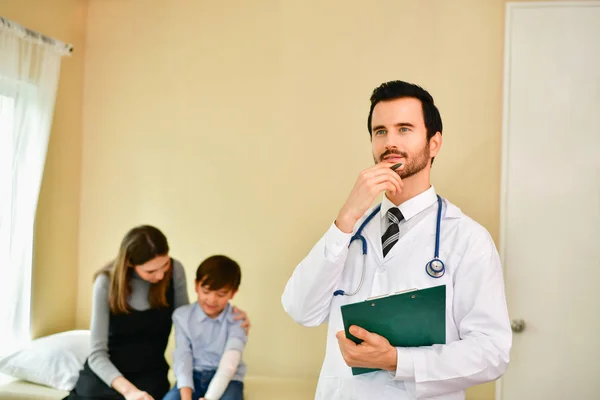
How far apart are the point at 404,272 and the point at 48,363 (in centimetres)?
199

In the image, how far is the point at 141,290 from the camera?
8.75 feet

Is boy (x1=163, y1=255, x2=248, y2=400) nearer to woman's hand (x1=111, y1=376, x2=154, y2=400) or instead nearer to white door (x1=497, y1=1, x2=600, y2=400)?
woman's hand (x1=111, y1=376, x2=154, y2=400)

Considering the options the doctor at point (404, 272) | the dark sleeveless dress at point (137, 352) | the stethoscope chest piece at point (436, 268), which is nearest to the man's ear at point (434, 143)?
the doctor at point (404, 272)

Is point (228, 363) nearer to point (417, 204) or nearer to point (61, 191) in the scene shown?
point (417, 204)

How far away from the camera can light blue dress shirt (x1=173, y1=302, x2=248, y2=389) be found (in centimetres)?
257

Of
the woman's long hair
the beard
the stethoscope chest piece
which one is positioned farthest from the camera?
the woman's long hair

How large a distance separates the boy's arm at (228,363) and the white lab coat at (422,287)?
3.21 feet

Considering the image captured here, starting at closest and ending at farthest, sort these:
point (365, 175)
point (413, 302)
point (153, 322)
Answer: point (413, 302) → point (365, 175) → point (153, 322)

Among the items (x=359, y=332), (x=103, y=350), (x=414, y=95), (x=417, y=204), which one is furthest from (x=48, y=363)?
(x=414, y=95)

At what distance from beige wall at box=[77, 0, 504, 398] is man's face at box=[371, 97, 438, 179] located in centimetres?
132

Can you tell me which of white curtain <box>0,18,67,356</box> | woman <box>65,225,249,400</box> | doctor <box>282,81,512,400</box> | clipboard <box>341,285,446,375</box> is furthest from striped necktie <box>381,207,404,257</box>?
white curtain <box>0,18,67,356</box>

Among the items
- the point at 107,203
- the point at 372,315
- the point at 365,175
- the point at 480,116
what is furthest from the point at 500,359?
the point at 107,203

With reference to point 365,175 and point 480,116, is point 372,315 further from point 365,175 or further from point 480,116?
point 480,116

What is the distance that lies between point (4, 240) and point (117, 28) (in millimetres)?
1328
